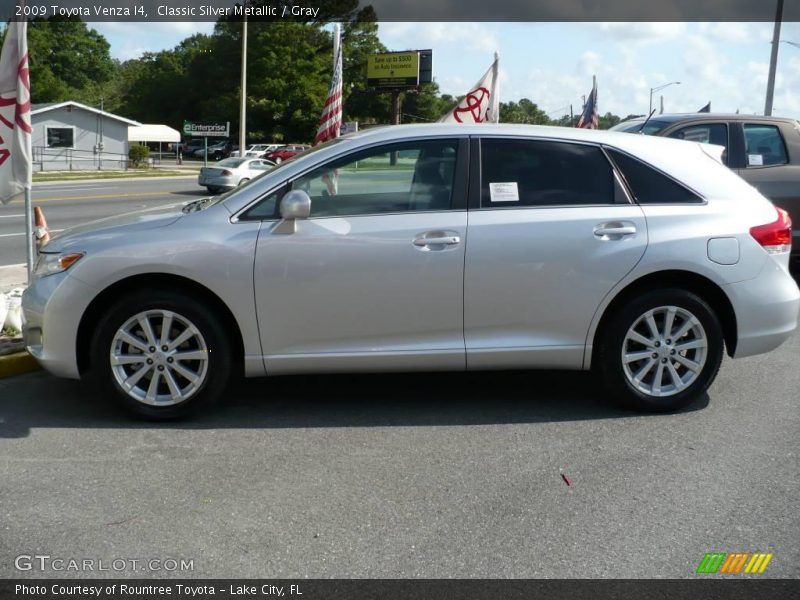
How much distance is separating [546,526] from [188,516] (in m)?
1.58

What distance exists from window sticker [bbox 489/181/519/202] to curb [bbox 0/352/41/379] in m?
3.28

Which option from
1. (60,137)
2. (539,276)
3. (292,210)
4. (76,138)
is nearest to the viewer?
(292,210)

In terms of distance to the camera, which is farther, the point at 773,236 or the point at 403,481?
the point at 773,236

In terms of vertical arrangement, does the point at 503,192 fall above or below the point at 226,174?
above

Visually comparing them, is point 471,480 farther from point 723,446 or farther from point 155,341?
point 155,341

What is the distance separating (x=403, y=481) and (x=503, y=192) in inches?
75.6

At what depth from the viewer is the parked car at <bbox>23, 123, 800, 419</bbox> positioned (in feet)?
17.1

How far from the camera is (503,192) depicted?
17.9 ft

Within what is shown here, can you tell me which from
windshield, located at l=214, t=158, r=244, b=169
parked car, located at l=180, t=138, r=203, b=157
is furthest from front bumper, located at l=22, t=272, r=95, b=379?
parked car, located at l=180, t=138, r=203, b=157

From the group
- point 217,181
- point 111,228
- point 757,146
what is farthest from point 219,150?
point 111,228

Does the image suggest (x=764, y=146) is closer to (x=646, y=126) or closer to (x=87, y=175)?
(x=646, y=126)

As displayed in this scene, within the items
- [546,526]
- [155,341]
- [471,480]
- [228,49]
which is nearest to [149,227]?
[155,341]

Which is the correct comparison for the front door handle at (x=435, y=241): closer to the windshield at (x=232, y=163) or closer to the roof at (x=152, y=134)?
the windshield at (x=232, y=163)

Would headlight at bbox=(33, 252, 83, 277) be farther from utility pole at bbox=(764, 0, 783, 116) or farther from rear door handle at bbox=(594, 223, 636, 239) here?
utility pole at bbox=(764, 0, 783, 116)
